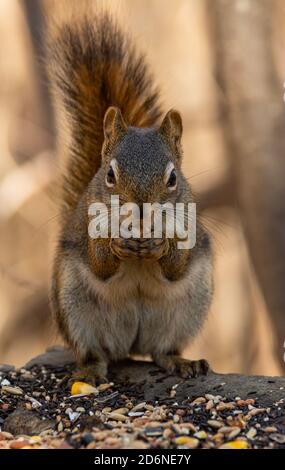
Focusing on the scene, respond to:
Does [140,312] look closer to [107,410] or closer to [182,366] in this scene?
[182,366]

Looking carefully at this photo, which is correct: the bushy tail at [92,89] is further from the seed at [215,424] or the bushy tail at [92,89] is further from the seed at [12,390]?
the seed at [215,424]

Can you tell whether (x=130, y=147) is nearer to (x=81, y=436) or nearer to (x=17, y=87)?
(x=81, y=436)

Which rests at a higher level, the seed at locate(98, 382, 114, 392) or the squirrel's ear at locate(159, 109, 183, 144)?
the squirrel's ear at locate(159, 109, 183, 144)

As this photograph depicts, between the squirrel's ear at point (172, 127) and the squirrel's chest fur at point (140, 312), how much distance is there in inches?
26.1

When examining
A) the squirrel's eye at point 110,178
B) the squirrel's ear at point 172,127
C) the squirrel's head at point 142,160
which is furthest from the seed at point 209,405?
the squirrel's ear at point 172,127

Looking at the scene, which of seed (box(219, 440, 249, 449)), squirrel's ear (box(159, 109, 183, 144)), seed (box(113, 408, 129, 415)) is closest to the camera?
seed (box(219, 440, 249, 449))

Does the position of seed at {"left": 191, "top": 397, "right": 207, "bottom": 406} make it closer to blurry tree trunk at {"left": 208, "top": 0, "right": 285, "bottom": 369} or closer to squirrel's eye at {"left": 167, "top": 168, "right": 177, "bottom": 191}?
squirrel's eye at {"left": 167, "top": 168, "right": 177, "bottom": 191}

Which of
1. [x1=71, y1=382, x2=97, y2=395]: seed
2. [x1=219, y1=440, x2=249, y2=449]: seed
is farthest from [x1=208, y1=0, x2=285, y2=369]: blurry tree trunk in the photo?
[x1=219, y1=440, x2=249, y2=449]: seed

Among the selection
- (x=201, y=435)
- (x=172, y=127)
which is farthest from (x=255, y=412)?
(x=172, y=127)

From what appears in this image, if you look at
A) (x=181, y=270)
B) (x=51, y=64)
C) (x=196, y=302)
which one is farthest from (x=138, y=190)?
(x=51, y=64)

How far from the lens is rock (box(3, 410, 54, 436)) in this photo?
391cm

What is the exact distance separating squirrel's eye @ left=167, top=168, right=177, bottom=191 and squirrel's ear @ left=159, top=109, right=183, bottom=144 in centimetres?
33

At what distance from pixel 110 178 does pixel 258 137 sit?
2.49m

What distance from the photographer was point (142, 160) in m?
4.15
